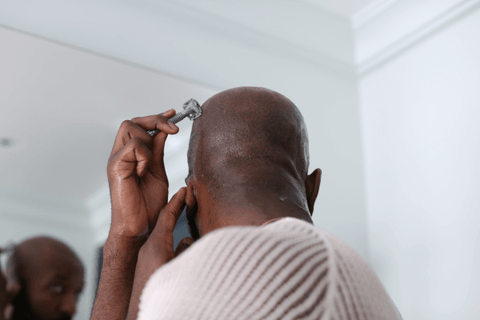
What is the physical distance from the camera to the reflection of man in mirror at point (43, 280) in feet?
3.84

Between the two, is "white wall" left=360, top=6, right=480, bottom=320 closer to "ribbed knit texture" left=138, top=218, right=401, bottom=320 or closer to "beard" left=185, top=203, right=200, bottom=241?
"beard" left=185, top=203, right=200, bottom=241

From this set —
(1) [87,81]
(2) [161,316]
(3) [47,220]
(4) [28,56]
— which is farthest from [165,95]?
(2) [161,316]

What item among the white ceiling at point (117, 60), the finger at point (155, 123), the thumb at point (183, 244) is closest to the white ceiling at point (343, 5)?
the white ceiling at point (117, 60)

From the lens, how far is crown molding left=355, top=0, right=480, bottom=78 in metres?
1.95

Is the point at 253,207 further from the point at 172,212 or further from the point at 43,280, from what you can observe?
the point at 43,280

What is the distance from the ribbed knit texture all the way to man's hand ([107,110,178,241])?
0.41 meters

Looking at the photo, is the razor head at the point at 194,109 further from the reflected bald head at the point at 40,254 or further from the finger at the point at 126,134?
the reflected bald head at the point at 40,254

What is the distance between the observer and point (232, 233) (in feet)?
1.45

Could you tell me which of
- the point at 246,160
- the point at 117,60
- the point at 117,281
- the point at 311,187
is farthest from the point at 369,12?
the point at 117,281

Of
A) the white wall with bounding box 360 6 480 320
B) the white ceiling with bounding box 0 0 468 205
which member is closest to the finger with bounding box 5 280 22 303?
the white ceiling with bounding box 0 0 468 205

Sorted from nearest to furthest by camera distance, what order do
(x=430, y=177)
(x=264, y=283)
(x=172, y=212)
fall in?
(x=264, y=283) → (x=172, y=212) → (x=430, y=177)

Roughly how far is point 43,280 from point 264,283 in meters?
0.93

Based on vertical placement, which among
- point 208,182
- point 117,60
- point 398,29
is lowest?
point 208,182

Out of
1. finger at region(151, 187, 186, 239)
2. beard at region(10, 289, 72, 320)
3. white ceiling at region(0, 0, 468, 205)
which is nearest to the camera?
finger at region(151, 187, 186, 239)
